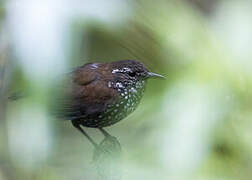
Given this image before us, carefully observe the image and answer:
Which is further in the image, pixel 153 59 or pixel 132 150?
pixel 153 59

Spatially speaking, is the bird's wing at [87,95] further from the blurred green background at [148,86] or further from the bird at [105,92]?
the blurred green background at [148,86]

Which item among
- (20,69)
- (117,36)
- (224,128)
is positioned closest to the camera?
(20,69)

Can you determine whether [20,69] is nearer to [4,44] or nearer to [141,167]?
[4,44]

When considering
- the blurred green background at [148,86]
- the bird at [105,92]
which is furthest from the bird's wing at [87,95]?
the blurred green background at [148,86]

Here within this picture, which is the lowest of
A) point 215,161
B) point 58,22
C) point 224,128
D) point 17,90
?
point 215,161

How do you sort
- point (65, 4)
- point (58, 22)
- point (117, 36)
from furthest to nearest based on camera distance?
point (117, 36)
point (65, 4)
point (58, 22)

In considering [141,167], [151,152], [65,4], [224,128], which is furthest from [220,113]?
[65,4]

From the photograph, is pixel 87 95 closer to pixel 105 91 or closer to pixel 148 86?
pixel 105 91

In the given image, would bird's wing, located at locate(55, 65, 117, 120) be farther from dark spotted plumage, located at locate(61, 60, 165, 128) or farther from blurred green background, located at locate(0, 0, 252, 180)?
blurred green background, located at locate(0, 0, 252, 180)
